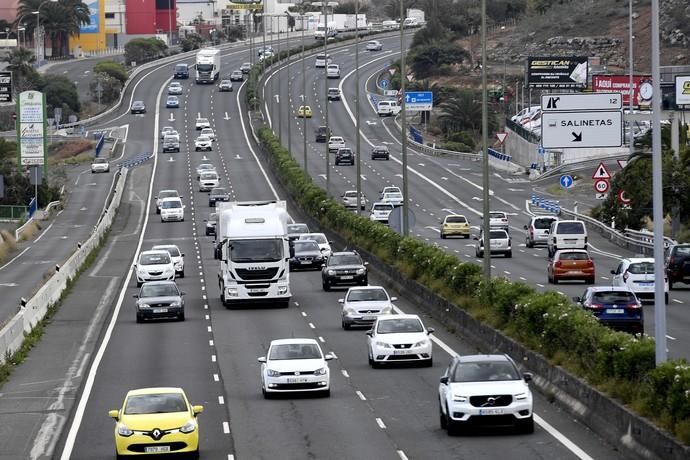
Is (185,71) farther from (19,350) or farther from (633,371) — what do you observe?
(633,371)

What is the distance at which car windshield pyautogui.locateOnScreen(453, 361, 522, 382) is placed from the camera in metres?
25.8

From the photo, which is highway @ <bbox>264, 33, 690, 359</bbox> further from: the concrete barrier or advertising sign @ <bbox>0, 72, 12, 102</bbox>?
advertising sign @ <bbox>0, 72, 12, 102</bbox>

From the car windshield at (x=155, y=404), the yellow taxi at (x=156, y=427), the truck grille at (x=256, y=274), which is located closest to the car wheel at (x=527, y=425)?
the yellow taxi at (x=156, y=427)

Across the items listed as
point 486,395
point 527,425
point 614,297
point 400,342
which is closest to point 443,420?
point 527,425

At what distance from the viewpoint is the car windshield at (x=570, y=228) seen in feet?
223

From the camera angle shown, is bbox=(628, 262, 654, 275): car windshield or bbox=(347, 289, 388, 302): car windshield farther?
bbox=(628, 262, 654, 275): car windshield

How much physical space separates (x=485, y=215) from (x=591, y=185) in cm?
7309

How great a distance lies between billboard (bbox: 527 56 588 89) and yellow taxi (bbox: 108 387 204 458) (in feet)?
390

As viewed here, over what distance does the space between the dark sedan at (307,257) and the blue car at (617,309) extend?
2868cm

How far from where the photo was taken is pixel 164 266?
60.2 m

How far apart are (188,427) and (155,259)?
121ft

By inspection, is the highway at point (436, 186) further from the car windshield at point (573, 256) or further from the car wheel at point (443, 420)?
the car wheel at point (443, 420)

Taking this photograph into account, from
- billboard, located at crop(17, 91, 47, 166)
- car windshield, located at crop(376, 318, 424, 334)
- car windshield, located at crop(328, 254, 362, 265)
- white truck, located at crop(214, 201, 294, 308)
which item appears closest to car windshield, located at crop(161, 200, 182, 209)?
billboard, located at crop(17, 91, 47, 166)

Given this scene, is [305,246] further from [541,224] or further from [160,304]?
[160,304]
